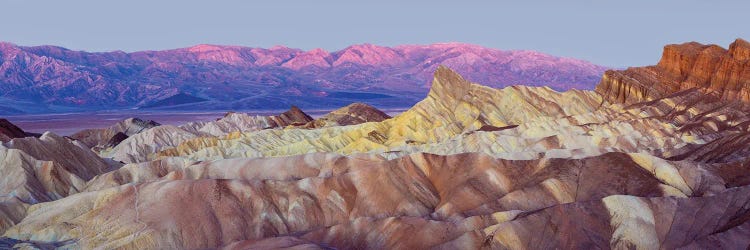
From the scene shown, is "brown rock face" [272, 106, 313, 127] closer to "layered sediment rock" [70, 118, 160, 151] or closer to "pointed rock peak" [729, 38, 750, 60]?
"layered sediment rock" [70, 118, 160, 151]

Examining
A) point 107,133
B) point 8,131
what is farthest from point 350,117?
point 8,131

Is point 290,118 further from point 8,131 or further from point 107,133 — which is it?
point 8,131

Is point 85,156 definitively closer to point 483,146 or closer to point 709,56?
point 483,146

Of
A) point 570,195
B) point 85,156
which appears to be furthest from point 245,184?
point 85,156

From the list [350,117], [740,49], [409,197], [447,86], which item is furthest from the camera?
[350,117]

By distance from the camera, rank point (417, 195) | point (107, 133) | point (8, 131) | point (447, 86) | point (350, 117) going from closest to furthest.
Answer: point (417, 195), point (8, 131), point (447, 86), point (350, 117), point (107, 133)

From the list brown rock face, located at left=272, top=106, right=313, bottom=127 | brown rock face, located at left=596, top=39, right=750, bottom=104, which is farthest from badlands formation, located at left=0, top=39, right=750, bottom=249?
brown rock face, located at left=272, top=106, right=313, bottom=127

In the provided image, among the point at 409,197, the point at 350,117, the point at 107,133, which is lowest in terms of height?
the point at 107,133

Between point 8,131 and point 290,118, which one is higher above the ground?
point 8,131
